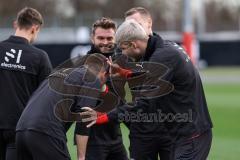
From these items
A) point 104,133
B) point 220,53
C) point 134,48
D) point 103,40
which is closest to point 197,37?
point 220,53

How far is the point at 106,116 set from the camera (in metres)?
7.46

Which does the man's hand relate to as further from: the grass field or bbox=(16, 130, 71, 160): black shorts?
the grass field

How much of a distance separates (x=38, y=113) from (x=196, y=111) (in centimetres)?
154

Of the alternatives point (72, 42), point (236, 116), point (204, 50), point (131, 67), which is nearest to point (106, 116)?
point (131, 67)

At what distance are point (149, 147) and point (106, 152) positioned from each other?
52 centimetres

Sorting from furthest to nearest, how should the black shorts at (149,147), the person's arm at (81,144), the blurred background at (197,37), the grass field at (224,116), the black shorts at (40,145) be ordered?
the blurred background at (197,37) → the grass field at (224,116) → the black shorts at (149,147) → the person's arm at (81,144) → the black shorts at (40,145)

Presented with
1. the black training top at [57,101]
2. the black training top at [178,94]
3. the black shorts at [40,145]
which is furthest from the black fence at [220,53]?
the black shorts at [40,145]

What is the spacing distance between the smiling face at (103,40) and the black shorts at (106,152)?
109cm

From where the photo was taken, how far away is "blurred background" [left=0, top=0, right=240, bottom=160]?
17361mm

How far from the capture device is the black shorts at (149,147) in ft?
25.1

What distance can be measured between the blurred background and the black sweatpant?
379cm

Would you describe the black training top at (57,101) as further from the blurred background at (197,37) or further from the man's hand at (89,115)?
the blurred background at (197,37)

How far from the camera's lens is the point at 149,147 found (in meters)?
7.70

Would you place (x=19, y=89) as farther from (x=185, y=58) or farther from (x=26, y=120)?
(x=185, y=58)
